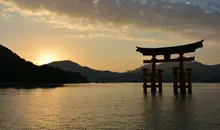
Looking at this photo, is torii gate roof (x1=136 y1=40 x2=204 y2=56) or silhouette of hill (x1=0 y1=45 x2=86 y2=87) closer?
torii gate roof (x1=136 y1=40 x2=204 y2=56)

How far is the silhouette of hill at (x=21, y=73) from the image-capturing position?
106 m

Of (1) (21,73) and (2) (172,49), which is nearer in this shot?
(2) (172,49)

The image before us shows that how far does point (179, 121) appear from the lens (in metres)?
18.6

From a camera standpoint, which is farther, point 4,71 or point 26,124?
point 4,71

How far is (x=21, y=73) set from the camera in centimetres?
11050

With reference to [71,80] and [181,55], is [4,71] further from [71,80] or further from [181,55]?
[181,55]

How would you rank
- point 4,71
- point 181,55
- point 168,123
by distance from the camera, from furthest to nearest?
point 4,71 → point 181,55 → point 168,123

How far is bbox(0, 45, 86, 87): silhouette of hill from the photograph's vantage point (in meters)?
106

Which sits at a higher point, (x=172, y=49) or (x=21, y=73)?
(x=172, y=49)

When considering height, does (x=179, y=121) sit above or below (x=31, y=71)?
below

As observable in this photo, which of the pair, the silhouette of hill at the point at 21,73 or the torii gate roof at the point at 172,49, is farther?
the silhouette of hill at the point at 21,73

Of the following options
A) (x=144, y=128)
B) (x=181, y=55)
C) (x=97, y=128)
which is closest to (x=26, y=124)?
(x=97, y=128)

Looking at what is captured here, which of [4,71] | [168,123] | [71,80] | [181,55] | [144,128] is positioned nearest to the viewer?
[144,128]

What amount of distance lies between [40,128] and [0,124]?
3.02 m
